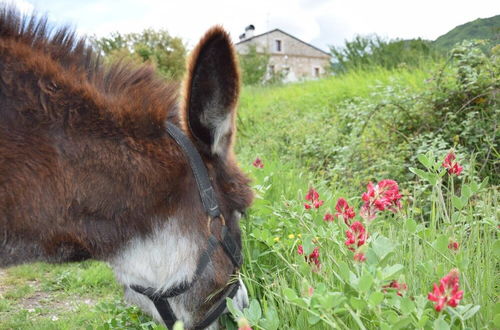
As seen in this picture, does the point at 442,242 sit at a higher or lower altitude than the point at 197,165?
lower

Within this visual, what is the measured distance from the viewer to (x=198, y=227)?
68.2 inches

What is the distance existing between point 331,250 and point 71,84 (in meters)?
1.19

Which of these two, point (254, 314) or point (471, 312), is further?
point (254, 314)

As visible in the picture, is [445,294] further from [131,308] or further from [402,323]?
[131,308]

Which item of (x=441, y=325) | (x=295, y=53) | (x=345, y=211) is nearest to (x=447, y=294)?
(x=441, y=325)

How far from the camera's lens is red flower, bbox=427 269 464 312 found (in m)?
1.04

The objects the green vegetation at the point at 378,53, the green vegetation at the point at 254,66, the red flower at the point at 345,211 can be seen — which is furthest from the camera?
the green vegetation at the point at 254,66

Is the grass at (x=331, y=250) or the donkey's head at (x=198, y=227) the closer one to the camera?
the grass at (x=331, y=250)

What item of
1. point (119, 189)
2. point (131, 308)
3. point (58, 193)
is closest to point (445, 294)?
point (119, 189)

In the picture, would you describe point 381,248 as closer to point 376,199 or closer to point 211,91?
point 376,199

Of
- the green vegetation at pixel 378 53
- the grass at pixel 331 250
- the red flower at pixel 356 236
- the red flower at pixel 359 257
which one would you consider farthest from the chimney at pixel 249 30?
the red flower at pixel 359 257

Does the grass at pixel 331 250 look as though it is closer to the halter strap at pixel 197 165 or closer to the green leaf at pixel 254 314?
the green leaf at pixel 254 314

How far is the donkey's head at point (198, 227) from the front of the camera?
1604 millimetres

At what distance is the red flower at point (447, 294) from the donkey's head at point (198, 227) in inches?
35.0
